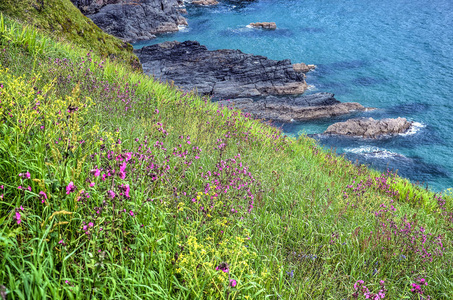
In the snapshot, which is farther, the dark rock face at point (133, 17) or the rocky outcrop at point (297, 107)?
the dark rock face at point (133, 17)

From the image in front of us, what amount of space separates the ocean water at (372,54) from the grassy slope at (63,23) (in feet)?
35.5

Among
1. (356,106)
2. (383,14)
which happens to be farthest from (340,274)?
(383,14)

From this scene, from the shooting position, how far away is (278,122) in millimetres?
19125

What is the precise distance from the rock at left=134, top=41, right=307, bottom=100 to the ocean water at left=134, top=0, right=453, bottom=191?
2552mm

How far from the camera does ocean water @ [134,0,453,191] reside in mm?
17047

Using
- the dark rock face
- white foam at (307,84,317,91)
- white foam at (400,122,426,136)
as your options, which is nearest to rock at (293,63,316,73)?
white foam at (307,84,317,91)

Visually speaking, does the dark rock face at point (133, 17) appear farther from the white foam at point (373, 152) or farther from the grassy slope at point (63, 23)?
the white foam at point (373, 152)

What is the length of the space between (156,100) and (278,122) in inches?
478

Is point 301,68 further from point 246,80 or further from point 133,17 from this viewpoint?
point 133,17

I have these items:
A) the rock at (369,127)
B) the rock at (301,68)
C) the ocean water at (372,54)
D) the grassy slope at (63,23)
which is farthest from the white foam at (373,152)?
the grassy slope at (63,23)

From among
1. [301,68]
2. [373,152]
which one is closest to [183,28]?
[301,68]

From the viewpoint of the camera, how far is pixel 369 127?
18234mm

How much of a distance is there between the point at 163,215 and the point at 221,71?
22.1 meters

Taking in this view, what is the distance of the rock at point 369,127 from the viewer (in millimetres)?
18047
